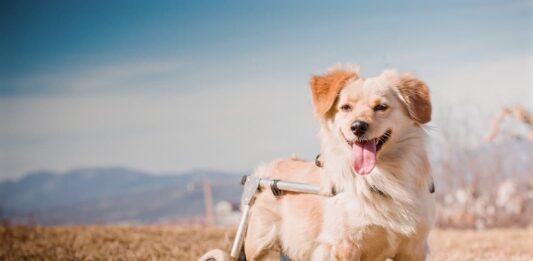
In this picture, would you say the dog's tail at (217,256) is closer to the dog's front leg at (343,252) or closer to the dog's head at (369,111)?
the dog's front leg at (343,252)

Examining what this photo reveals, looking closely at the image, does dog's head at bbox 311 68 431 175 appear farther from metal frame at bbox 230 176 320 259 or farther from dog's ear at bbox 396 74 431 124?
metal frame at bbox 230 176 320 259

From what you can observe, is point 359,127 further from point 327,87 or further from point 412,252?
point 412,252

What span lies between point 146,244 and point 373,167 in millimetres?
3449

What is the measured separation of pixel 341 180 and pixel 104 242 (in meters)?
3.66

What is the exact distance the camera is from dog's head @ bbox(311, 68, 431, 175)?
10.3 feet

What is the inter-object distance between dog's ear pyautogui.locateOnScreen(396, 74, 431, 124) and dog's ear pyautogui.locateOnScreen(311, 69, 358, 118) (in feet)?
1.05

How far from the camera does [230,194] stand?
11695 mm

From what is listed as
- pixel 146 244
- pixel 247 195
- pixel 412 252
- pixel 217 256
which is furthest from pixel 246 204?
pixel 146 244

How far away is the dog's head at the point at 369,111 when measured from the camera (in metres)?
3.15

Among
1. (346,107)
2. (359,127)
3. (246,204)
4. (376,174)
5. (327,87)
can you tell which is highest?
(327,87)

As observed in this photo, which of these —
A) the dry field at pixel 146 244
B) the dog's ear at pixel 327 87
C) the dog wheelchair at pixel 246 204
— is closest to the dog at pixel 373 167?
the dog's ear at pixel 327 87

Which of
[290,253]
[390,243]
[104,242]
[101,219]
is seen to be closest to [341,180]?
[390,243]

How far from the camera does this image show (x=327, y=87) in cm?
345

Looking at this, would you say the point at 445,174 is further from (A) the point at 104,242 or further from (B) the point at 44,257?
(B) the point at 44,257
